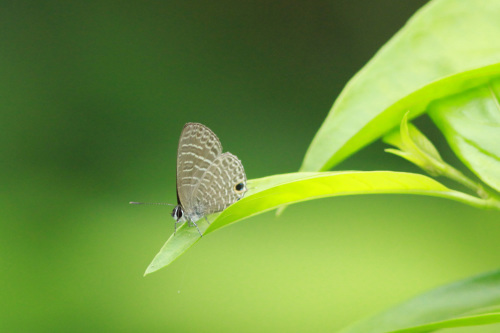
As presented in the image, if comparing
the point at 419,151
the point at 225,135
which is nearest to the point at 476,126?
the point at 419,151

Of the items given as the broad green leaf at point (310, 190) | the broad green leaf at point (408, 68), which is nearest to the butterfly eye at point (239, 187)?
the broad green leaf at point (408, 68)

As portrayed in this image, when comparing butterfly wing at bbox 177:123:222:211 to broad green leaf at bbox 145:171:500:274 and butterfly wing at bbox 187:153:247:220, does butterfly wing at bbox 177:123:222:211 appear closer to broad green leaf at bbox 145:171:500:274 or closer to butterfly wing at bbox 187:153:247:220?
butterfly wing at bbox 187:153:247:220

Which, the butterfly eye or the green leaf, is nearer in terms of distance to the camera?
the green leaf

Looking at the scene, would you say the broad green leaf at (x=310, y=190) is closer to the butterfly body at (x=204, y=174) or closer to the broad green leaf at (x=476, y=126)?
the broad green leaf at (x=476, y=126)

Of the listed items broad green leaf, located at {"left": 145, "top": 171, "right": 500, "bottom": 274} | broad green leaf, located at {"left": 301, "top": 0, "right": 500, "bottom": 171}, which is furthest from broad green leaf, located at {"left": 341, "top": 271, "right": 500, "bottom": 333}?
broad green leaf, located at {"left": 301, "top": 0, "right": 500, "bottom": 171}

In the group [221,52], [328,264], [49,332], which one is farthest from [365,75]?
[221,52]

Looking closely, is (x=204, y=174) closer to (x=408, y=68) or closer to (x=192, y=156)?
(x=192, y=156)

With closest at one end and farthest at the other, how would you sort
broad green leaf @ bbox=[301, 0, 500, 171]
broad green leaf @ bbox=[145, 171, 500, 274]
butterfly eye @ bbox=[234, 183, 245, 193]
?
broad green leaf @ bbox=[145, 171, 500, 274] → broad green leaf @ bbox=[301, 0, 500, 171] → butterfly eye @ bbox=[234, 183, 245, 193]

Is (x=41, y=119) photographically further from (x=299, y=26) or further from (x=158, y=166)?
(x=299, y=26)
